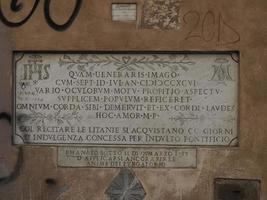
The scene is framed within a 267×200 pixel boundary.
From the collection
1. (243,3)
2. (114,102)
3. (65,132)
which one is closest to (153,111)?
(114,102)

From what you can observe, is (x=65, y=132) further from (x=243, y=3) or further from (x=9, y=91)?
(x=243, y=3)

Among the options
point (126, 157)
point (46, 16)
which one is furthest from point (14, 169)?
point (46, 16)

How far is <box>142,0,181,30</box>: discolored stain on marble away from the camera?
5336mm

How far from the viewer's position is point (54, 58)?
546cm

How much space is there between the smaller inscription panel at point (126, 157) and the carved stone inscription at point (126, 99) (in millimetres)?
69

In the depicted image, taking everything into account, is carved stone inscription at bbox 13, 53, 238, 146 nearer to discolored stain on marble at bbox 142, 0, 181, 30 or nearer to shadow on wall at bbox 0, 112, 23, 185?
shadow on wall at bbox 0, 112, 23, 185

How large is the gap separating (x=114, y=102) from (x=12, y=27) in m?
1.11

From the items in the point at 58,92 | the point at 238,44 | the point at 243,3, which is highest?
the point at 243,3

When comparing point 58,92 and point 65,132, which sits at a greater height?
point 58,92

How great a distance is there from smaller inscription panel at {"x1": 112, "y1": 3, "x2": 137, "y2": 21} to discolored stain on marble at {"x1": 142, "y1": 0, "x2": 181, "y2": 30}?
95 mm

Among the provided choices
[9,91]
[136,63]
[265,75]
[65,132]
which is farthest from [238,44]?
[9,91]

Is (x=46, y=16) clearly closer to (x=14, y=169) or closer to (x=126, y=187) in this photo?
(x=14, y=169)

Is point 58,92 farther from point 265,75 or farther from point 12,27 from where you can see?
point 265,75

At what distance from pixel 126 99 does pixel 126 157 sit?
50 cm
